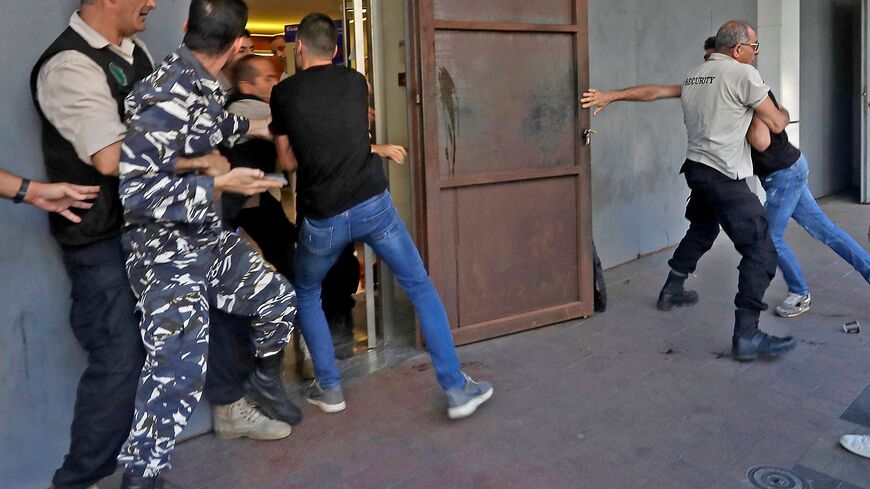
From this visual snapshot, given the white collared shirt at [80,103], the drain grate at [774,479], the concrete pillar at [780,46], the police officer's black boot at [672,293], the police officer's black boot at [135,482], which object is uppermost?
the concrete pillar at [780,46]

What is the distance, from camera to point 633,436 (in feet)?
11.5

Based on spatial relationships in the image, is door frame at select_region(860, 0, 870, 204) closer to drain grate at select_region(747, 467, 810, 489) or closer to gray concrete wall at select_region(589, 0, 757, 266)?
gray concrete wall at select_region(589, 0, 757, 266)

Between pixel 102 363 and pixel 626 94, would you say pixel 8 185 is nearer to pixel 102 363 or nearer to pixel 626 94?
pixel 102 363

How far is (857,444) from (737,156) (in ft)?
6.14

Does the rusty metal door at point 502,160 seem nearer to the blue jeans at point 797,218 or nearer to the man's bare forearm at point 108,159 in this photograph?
the blue jeans at point 797,218

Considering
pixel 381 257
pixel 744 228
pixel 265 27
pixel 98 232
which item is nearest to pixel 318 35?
pixel 381 257

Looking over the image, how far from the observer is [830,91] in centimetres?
1091

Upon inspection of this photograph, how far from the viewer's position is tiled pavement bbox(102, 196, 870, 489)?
10.4ft

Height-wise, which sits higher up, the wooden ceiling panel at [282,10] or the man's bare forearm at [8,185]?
the wooden ceiling panel at [282,10]

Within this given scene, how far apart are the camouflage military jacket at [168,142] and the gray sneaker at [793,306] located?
3.95 metres

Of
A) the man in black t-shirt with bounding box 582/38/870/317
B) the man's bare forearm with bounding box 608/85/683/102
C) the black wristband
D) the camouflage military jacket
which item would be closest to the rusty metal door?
the man's bare forearm with bounding box 608/85/683/102

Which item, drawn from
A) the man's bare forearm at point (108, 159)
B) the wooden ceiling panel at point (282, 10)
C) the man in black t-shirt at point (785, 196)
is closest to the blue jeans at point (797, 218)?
the man in black t-shirt at point (785, 196)

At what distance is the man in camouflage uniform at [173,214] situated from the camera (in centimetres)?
269

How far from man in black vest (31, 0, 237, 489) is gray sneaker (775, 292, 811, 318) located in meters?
3.91
